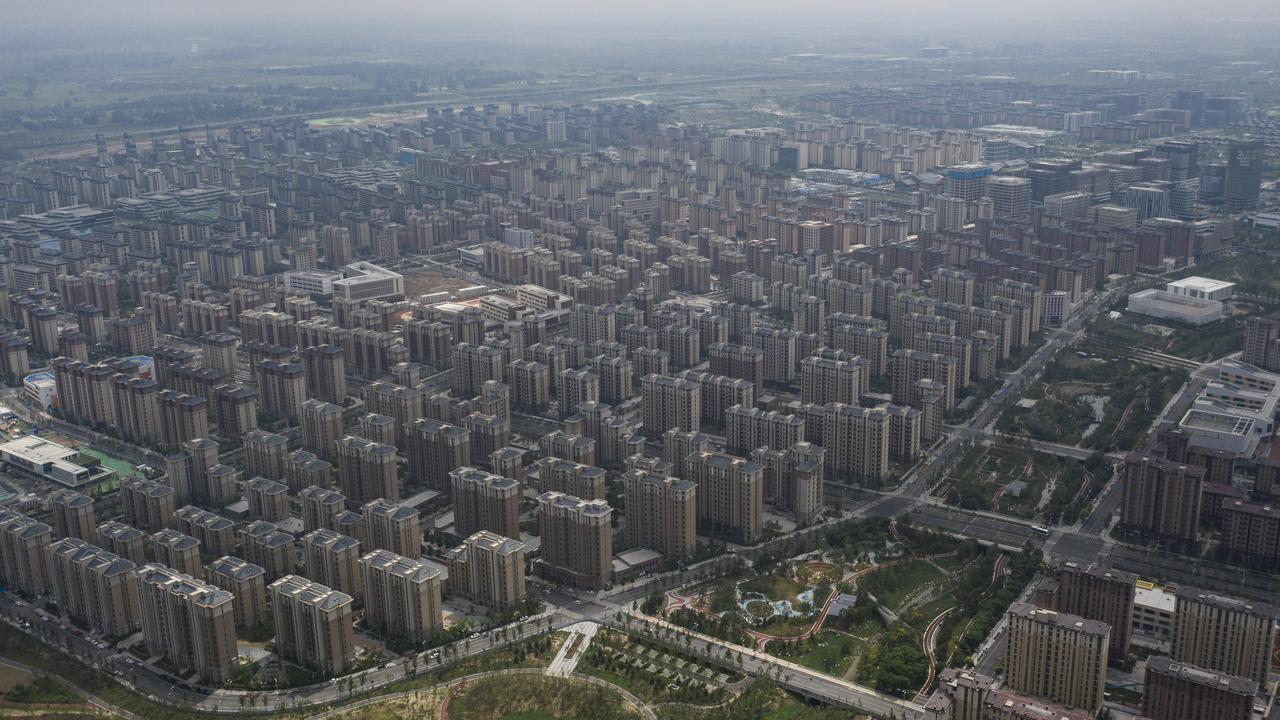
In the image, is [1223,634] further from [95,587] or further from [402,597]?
[95,587]

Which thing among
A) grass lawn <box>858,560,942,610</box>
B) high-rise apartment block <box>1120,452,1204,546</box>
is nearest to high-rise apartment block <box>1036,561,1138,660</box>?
grass lawn <box>858,560,942,610</box>

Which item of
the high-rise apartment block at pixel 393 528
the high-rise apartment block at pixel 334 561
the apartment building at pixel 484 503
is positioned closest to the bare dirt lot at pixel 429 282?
the apartment building at pixel 484 503

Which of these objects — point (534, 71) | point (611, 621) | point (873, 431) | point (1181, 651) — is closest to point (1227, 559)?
point (1181, 651)

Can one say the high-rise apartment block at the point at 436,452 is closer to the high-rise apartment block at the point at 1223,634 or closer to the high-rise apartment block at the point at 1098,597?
the high-rise apartment block at the point at 1098,597

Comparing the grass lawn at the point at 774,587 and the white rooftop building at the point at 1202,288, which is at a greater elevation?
the white rooftop building at the point at 1202,288

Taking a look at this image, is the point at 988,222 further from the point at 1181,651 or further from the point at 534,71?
the point at 534,71

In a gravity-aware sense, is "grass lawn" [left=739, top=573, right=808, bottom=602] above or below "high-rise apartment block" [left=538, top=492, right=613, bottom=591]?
below

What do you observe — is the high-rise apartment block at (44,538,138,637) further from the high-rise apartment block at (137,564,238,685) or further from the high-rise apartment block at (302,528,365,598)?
the high-rise apartment block at (302,528,365,598)

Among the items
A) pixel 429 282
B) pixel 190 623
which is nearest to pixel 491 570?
pixel 190 623

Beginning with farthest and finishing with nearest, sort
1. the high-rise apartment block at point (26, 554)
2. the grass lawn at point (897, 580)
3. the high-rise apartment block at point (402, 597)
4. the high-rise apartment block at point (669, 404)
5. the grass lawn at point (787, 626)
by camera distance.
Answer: the high-rise apartment block at point (669, 404) < the high-rise apartment block at point (26, 554) < the grass lawn at point (897, 580) < the grass lawn at point (787, 626) < the high-rise apartment block at point (402, 597)
